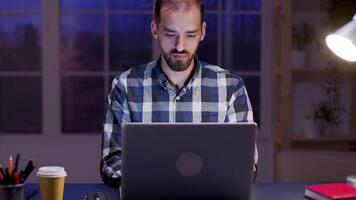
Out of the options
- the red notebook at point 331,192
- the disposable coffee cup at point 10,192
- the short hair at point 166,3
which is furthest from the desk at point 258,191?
the short hair at point 166,3

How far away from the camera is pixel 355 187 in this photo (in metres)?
1.60

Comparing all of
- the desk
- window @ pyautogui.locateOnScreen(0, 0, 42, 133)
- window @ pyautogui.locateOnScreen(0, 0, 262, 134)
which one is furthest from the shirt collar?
window @ pyautogui.locateOnScreen(0, 0, 42, 133)

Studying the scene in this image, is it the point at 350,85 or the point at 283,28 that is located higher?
the point at 283,28

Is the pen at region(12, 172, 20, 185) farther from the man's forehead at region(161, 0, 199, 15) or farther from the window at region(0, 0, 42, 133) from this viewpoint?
the window at region(0, 0, 42, 133)

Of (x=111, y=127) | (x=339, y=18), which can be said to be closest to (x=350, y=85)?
(x=339, y=18)

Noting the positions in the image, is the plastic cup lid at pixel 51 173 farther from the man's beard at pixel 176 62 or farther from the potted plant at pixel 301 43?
the potted plant at pixel 301 43

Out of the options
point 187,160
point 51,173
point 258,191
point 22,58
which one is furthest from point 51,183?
point 22,58

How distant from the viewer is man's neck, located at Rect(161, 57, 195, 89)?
6.77 ft

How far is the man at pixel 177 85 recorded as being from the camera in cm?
197

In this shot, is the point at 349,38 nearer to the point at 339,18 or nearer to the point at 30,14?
the point at 339,18

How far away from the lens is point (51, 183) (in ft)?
4.83

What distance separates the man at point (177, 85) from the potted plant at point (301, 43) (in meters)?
1.58

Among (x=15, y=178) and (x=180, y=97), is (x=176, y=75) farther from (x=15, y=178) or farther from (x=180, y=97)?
(x=15, y=178)

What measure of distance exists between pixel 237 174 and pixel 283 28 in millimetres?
2316
